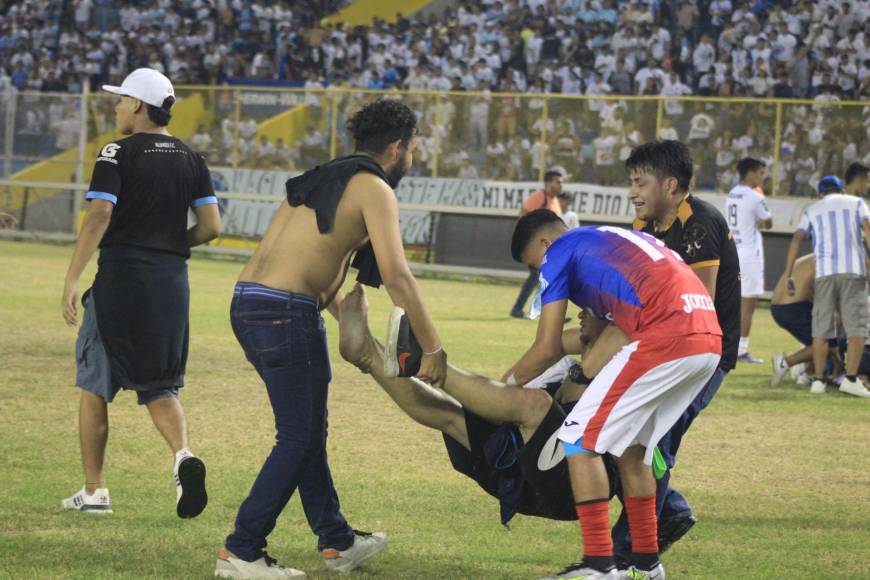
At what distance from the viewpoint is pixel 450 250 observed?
25.4 metres

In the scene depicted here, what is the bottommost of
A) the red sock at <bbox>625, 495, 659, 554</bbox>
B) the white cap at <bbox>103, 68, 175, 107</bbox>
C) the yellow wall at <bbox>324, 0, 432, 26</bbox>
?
the red sock at <bbox>625, 495, 659, 554</bbox>

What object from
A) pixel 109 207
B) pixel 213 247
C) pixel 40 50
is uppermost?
pixel 40 50

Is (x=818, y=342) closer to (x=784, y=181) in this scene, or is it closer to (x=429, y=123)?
(x=784, y=181)

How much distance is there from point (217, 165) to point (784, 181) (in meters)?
12.1

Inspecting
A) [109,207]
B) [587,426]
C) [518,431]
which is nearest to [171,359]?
[109,207]

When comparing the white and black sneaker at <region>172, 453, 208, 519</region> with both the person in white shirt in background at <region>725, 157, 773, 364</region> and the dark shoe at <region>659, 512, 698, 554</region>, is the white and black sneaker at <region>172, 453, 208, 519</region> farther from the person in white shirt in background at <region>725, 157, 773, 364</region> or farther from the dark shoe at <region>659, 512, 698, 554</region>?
the person in white shirt in background at <region>725, 157, 773, 364</region>

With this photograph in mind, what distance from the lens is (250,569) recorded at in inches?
210

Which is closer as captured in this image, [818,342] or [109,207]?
[109,207]

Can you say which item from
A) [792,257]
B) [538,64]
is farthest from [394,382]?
[538,64]

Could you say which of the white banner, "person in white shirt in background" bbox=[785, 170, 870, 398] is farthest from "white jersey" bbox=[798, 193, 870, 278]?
the white banner

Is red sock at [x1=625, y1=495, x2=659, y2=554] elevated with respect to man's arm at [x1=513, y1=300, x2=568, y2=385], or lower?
lower

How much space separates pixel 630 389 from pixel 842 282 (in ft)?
24.7

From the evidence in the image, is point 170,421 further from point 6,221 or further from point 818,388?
point 818,388

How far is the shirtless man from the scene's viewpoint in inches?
208
